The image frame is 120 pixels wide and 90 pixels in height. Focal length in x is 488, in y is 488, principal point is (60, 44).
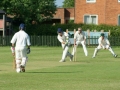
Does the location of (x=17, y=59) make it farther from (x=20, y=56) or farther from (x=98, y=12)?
(x=98, y=12)

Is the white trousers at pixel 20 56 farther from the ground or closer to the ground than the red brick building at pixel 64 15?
closer to the ground

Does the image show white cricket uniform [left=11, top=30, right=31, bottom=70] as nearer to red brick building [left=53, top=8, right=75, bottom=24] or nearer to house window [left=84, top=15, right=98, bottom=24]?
house window [left=84, top=15, right=98, bottom=24]

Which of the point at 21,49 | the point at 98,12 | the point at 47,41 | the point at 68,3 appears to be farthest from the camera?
the point at 68,3

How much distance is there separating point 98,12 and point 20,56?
40.8m

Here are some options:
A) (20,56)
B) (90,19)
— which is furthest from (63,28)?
(20,56)

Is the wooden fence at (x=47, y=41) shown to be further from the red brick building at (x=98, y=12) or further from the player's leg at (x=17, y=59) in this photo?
the player's leg at (x=17, y=59)

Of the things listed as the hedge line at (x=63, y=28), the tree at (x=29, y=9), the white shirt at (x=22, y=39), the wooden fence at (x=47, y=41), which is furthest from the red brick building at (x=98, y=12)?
the white shirt at (x=22, y=39)

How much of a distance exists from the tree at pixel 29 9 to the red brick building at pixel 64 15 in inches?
437

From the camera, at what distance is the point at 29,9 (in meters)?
59.5

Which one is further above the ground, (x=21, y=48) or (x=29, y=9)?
(x=29, y=9)

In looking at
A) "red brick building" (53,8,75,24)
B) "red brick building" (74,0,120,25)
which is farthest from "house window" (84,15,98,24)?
"red brick building" (53,8,75,24)

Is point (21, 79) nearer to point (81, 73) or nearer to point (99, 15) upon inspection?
point (81, 73)

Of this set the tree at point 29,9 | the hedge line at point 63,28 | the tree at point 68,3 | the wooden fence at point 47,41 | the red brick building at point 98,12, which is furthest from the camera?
the tree at point 68,3

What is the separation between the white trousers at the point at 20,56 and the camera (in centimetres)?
2000
